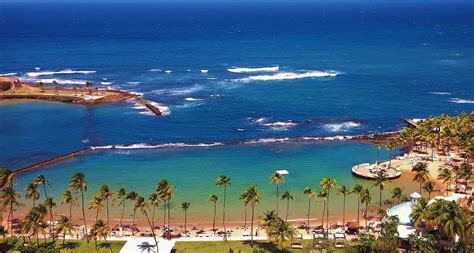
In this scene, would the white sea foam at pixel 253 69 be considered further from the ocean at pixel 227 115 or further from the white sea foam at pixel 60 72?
the white sea foam at pixel 60 72

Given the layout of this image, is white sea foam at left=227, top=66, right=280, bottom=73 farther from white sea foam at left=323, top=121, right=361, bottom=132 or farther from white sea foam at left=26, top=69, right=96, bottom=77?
white sea foam at left=323, top=121, right=361, bottom=132

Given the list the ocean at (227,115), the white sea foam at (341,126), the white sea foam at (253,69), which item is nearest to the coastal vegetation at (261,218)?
the ocean at (227,115)

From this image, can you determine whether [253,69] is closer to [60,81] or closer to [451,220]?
[60,81]

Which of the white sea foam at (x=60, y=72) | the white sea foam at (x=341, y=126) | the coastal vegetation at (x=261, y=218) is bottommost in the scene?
the coastal vegetation at (x=261, y=218)

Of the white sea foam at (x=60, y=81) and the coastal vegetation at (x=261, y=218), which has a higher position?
the white sea foam at (x=60, y=81)

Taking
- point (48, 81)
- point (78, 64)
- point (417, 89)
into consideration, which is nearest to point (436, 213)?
point (417, 89)

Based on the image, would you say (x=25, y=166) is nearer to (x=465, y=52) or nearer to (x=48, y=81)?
(x=48, y=81)

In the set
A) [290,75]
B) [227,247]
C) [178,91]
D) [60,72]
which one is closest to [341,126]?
[178,91]
